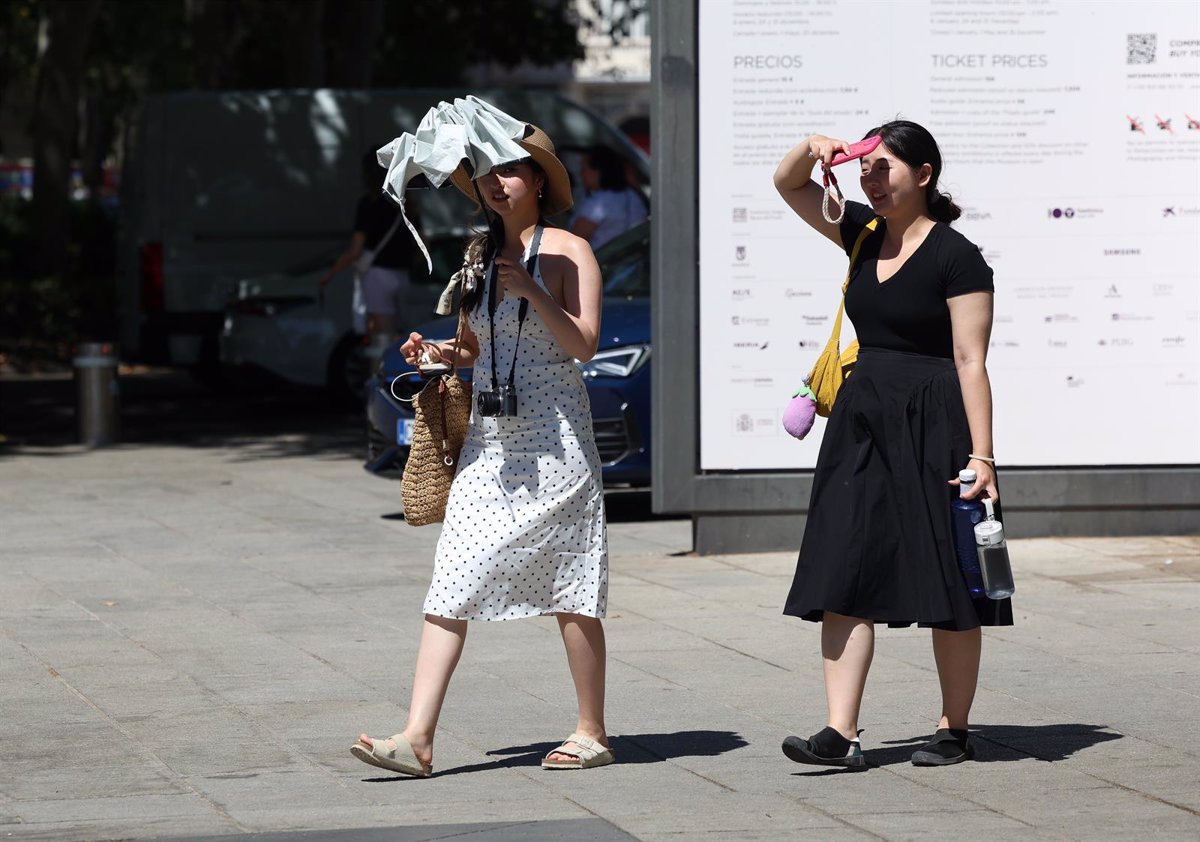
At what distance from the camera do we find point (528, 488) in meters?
5.41

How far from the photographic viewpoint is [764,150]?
914 cm

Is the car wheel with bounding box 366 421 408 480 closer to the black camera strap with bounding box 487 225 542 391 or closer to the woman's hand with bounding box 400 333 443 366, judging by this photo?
the woman's hand with bounding box 400 333 443 366

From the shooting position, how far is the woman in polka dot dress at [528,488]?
212 inches

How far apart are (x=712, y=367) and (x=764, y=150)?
0.98 meters

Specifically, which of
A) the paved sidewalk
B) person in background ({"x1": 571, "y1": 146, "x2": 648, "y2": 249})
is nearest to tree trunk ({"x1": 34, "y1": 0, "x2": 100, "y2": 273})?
person in background ({"x1": 571, "y1": 146, "x2": 648, "y2": 249})

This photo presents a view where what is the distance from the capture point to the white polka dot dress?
17.7ft

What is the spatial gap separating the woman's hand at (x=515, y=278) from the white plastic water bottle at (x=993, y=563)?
1.29 m

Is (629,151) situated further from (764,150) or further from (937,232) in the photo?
(937,232)

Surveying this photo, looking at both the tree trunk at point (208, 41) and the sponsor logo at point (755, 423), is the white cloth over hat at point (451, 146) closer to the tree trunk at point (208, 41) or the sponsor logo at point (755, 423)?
the sponsor logo at point (755, 423)

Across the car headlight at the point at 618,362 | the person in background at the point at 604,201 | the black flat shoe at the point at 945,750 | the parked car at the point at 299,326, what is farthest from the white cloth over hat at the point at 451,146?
the parked car at the point at 299,326

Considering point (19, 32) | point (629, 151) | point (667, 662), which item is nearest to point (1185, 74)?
point (667, 662)

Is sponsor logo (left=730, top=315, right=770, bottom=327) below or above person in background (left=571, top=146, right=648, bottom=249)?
below

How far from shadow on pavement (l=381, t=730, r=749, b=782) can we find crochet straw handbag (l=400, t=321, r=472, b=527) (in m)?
0.67

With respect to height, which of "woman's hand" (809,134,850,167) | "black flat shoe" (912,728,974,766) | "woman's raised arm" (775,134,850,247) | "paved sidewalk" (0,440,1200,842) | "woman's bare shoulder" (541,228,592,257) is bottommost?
"paved sidewalk" (0,440,1200,842)
